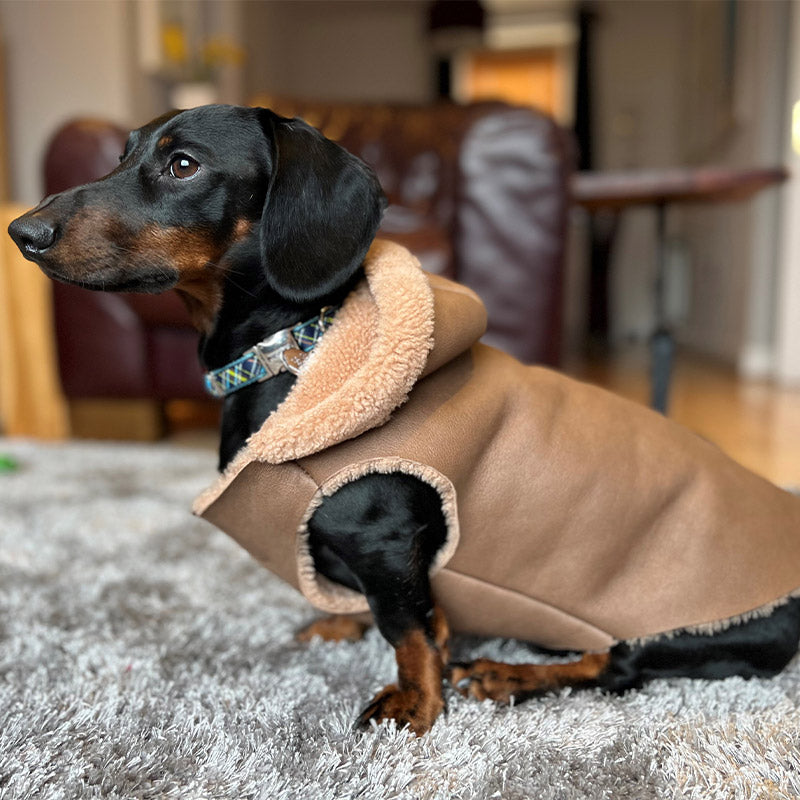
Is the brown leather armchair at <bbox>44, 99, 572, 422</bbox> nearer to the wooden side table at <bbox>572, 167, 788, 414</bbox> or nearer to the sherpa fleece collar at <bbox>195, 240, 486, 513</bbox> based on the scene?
the wooden side table at <bbox>572, 167, 788, 414</bbox>

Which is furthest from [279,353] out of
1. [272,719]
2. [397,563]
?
[272,719]

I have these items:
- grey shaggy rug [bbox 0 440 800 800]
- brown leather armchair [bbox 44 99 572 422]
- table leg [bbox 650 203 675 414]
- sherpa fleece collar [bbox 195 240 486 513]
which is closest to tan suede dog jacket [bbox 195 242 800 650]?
sherpa fleece collar [bbox 195 240 486 513]

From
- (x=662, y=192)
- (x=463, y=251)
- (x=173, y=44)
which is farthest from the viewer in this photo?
(x=173, y=44)

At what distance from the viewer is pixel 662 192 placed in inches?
85.9

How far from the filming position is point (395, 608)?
0.96m

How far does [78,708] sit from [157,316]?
1.55m

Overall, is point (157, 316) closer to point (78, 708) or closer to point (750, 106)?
point (78, 708)

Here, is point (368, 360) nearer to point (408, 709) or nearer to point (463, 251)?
point (408, 709)

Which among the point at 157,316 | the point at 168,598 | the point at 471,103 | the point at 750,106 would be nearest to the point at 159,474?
the point at 157,316

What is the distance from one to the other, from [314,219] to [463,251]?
5.43 feet

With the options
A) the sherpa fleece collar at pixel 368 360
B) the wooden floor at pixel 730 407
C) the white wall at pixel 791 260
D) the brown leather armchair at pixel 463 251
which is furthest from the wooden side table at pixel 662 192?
the white wall at pixel 791 260

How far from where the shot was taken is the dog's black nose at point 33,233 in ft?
2.90

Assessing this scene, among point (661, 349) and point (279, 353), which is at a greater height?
→ point (279, 353)

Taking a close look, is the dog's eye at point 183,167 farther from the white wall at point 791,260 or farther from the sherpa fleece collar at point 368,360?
the white wall at point 791,260
